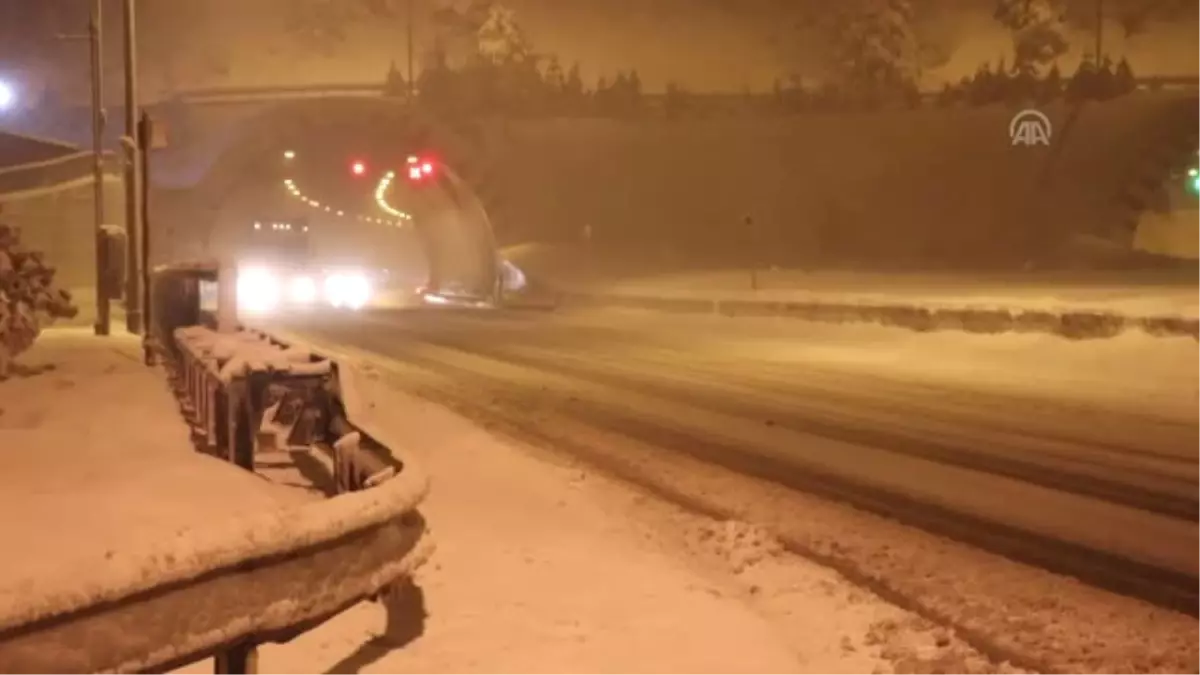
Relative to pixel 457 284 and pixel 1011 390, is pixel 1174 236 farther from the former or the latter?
pixel 1011 390

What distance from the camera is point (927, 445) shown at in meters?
15.3

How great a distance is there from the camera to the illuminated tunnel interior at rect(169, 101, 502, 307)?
51031 millimetres

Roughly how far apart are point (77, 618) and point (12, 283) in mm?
17300

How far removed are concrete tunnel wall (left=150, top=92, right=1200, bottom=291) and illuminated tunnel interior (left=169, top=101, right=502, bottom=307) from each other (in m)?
0.19

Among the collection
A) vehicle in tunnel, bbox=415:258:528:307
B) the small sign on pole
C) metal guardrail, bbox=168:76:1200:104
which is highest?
metal guardrail, bbox=168:76:1200:104

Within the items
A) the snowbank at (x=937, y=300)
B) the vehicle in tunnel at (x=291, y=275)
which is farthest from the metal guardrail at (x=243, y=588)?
the vehicle in tunnel at (x=291, y=275)

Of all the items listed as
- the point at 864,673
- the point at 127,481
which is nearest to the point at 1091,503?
the point at 864,673

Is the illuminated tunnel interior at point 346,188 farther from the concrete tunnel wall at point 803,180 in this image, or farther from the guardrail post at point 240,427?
the guardrail post at point 240,427

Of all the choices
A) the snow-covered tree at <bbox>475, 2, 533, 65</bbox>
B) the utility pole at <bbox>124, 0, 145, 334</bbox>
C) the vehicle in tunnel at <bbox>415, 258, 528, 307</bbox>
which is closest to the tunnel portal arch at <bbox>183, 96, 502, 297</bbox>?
the vehicle in tunnel at <bbox>415, 258, 528, 307</bbox>

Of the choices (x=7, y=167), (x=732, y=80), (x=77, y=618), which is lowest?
(x=77, y=618)

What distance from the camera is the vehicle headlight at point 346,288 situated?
54.6m

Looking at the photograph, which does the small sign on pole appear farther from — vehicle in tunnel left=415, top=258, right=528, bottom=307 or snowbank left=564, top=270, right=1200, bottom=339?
vehicle in tunnel left=415, top=258, right=528, bottom=307

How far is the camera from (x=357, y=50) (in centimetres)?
11975

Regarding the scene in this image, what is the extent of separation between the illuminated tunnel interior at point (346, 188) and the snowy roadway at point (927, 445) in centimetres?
2035
